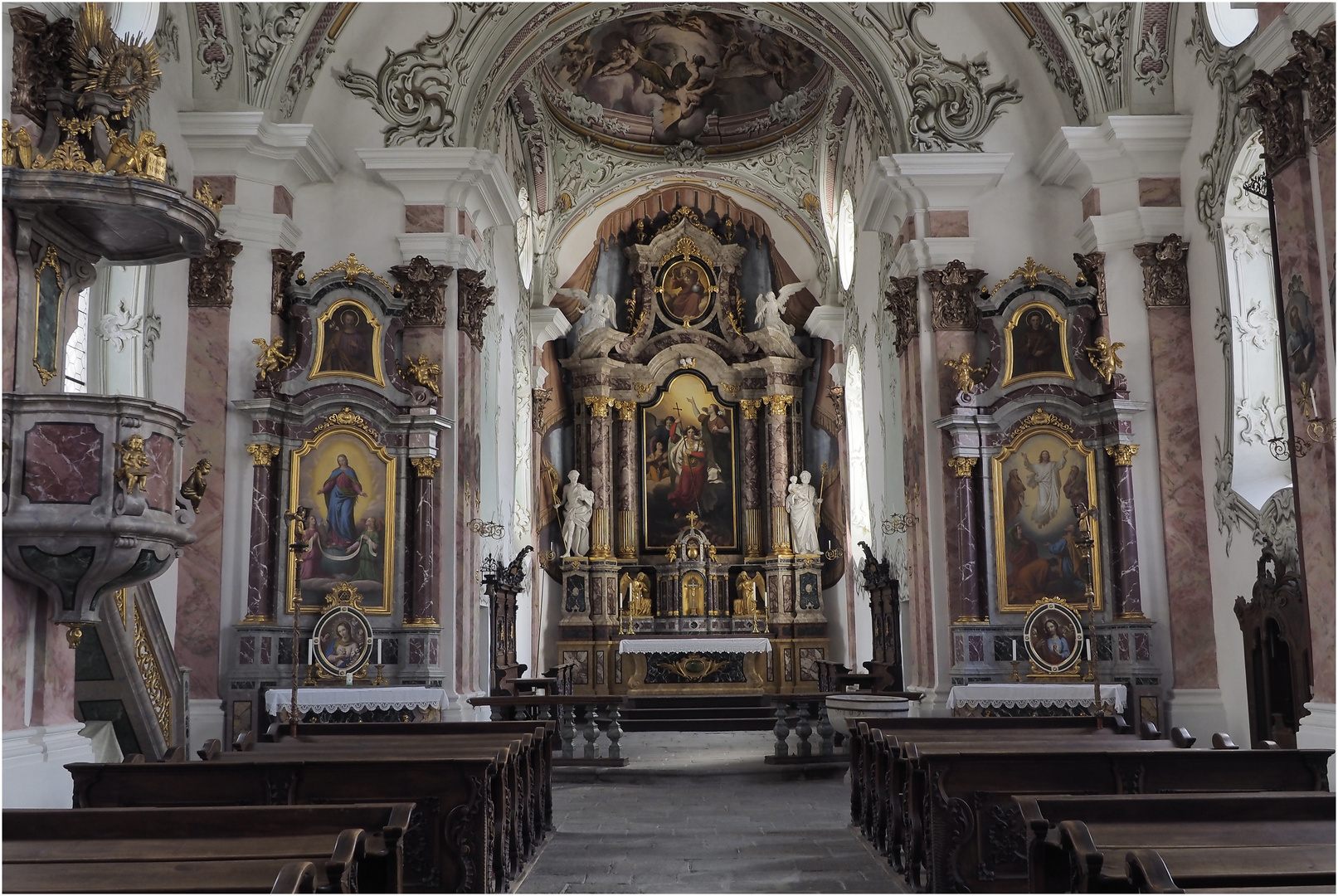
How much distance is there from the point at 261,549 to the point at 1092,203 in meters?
9.39

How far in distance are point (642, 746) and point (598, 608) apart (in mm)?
5248

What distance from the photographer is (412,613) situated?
517 inches

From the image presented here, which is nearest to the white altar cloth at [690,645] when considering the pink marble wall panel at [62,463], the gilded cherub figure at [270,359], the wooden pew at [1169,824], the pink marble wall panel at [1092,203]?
the gilded cherub figure at [270,359]

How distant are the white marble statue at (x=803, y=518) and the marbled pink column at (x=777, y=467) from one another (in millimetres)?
136

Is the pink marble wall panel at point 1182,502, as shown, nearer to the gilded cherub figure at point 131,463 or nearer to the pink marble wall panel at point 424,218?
the pink marble wall panel at point 424,218

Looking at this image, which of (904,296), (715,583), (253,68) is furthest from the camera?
(715,583)

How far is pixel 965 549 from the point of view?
529 inches

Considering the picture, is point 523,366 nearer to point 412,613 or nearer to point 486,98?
point 486,98

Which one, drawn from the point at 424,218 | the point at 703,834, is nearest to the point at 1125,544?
the point at 703,834

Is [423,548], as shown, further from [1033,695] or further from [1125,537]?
[1125,537]

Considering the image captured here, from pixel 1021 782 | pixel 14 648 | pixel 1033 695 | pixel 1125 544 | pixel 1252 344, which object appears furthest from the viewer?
pixel 1125 544

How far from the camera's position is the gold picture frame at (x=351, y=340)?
13.4m

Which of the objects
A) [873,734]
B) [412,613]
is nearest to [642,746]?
[412,613]

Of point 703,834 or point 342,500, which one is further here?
point 342,500
